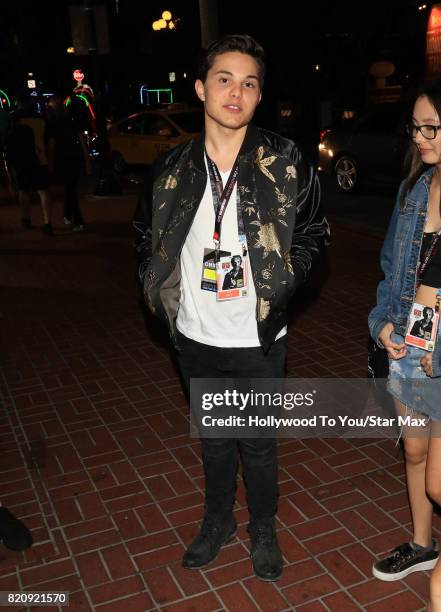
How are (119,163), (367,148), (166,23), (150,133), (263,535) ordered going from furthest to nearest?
(166,23)
(119,163)
(150,133)
(367,148)
(263,535)

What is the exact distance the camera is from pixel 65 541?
3.44m

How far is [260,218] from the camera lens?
267 cm

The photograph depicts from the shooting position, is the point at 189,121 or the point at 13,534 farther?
the point at 189,121

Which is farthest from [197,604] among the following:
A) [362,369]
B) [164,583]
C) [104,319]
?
[104,319]

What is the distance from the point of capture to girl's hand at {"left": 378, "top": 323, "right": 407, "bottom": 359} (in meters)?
2.63

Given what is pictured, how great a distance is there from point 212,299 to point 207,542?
1.27m

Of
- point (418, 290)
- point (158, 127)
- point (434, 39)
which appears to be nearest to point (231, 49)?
point (418, 290)

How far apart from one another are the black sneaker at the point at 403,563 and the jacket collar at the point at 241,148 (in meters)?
1.97

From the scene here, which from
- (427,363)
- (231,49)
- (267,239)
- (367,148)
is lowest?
(427,363)

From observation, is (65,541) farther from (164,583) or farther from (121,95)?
(121,95)

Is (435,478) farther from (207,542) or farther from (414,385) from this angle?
(207,542)

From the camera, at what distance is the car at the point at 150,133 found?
15.0 m

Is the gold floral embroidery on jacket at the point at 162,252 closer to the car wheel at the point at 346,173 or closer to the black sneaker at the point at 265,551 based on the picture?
the black sneaker at the point at 265,551

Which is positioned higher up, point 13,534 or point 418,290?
point 418,290
